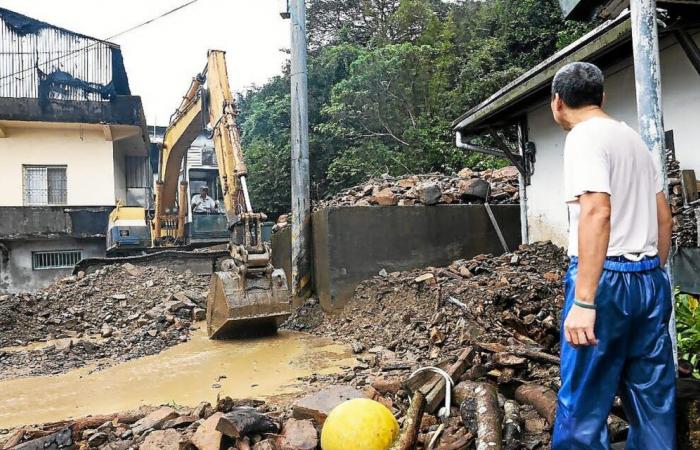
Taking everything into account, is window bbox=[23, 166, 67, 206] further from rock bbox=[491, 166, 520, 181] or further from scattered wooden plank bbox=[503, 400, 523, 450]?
scattered wooden plank bbox=[503, 400, 523, 450]

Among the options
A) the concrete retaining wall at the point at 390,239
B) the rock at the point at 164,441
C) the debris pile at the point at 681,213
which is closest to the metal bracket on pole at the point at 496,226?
the concrete retaining wall at the point at 390,239

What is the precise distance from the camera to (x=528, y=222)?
888 cm

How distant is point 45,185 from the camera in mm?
17938

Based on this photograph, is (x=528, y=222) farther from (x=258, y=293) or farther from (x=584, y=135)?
(x=584, y=135)

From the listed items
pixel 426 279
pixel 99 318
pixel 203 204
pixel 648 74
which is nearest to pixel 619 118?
pixel 426 279

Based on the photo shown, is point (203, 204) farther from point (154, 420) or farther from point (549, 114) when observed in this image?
point (154, 420)

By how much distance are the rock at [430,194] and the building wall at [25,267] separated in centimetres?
1353

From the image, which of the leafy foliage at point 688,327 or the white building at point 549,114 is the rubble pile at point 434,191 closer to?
the white building at point 549,114

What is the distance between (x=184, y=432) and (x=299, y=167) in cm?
685

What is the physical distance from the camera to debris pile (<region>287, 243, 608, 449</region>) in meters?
2.84

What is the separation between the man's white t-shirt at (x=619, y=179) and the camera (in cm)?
205

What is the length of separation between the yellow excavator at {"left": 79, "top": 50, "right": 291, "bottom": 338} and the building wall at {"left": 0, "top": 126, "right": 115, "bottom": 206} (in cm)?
655

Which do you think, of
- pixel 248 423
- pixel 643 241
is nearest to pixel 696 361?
pixel 643 241

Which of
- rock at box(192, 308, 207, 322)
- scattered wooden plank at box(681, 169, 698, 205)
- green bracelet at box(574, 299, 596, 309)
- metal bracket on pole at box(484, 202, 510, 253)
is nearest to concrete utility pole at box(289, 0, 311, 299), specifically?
rock at box(192, 308, 207, 322)
